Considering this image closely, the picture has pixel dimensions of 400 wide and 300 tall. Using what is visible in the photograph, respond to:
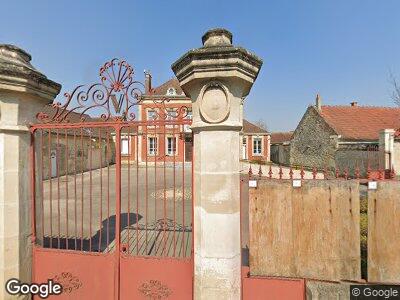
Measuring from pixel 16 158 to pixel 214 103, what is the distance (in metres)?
2.66

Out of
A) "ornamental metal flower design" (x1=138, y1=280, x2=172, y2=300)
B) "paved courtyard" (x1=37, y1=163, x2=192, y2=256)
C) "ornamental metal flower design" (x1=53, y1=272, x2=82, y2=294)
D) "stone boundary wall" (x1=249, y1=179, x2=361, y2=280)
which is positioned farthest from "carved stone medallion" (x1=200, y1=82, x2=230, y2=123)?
"ornamental metal flower design" (x1=53, y1=272, x2=82, y2=294)

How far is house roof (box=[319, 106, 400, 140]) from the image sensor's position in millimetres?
18286


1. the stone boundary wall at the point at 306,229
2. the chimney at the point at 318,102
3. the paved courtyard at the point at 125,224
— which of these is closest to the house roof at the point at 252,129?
the chimney at the point at 318,102

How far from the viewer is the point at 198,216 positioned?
2887 millimetres

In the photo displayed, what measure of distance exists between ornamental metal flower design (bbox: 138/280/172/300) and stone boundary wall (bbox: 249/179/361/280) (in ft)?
3.61

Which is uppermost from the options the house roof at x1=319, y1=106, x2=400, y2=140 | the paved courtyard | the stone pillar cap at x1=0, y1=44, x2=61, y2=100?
the house roof at x1=319, y1=106, x2=400, y2=140

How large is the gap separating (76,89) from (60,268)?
244 centimetres

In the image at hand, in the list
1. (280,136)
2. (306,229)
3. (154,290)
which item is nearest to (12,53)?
(154,290)

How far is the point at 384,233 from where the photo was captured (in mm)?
2895

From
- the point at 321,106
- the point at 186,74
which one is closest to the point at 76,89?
the point at 186,74

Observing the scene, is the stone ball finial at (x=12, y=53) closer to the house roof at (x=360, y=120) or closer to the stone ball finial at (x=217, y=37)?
the stone ball finial at (x=217, y=37)

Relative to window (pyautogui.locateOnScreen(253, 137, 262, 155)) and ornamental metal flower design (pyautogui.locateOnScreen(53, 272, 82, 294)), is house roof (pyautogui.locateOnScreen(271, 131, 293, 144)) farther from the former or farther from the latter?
ornamental metal flower design (pyautogui.locateOnScreen(53, 272, 82, 294))

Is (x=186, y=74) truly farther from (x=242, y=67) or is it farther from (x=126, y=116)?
(x=126, y=116)

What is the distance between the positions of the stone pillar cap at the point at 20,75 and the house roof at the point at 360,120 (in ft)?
62.3
